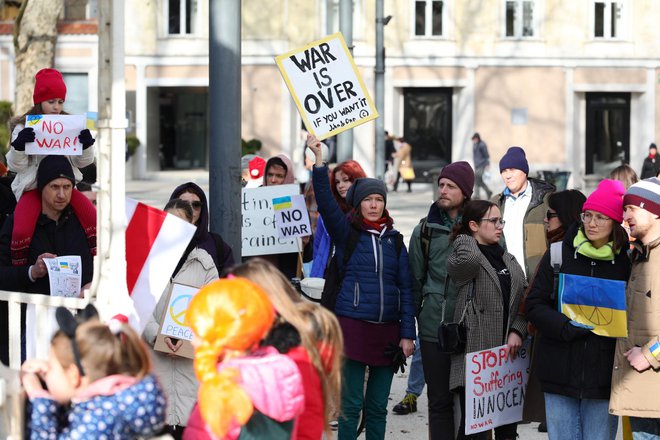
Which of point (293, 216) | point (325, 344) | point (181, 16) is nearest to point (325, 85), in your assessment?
point (293, 216)

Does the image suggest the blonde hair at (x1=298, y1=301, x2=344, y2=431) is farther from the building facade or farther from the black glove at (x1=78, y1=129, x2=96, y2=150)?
the building facade

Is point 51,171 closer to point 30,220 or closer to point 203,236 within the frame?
point 30,220

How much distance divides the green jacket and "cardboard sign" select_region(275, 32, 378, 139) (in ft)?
4.95

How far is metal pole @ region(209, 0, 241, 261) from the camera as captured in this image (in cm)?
682

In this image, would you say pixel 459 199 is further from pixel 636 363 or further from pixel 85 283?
pixel 85 283

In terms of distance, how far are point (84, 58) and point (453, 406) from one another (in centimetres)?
3295

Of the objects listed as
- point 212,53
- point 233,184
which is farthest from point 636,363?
point 212,53

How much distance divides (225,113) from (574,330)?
7.63 ft

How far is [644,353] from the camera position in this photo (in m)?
5.74

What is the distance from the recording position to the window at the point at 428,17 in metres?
38.2

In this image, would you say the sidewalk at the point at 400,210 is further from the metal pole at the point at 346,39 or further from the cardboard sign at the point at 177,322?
the metal pole at the point at 346,39

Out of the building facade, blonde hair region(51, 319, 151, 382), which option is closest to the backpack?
blonde hair region(51, 319, 151, 382)

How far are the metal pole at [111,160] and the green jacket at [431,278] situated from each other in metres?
2.24

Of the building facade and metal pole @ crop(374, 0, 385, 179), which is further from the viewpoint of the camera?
the building facade
